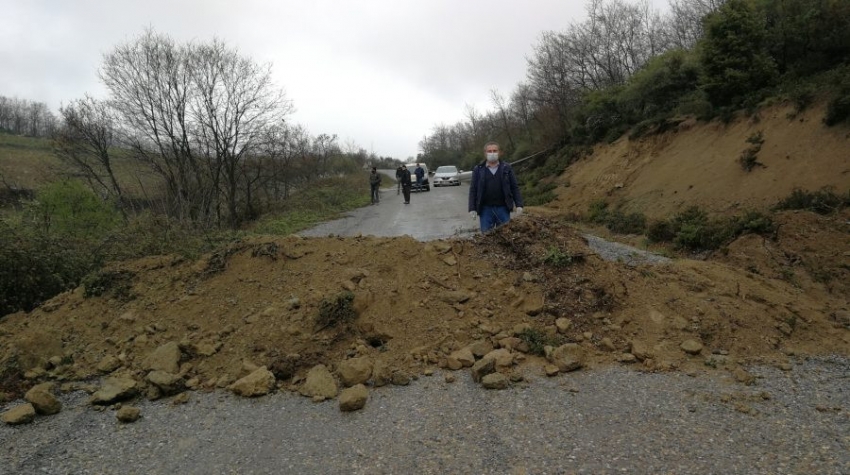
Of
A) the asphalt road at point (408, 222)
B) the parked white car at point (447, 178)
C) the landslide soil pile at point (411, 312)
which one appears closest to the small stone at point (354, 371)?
the landslide soil pile at point (411, 312)

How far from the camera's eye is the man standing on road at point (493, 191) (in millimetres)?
7504

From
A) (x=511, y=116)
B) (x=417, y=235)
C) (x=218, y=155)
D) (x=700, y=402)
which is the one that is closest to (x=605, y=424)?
(x=700, y=402)

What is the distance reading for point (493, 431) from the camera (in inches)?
143

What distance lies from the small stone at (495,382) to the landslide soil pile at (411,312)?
0.86ft

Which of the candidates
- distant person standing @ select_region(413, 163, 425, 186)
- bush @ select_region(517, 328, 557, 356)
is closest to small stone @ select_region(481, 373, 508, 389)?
bush @ select_region(517, 328, 557, 356)

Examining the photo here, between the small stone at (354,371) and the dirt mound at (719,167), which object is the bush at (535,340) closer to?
the small stone at (354,371)

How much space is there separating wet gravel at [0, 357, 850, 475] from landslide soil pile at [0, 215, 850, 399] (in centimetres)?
37

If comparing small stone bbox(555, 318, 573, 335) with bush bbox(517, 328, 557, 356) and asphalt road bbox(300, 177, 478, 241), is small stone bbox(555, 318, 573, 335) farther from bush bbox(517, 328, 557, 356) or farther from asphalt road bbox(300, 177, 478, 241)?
asphalt road bbox(300, 177, 478, 241)

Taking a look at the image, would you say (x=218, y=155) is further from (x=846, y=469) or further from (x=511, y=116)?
(x=511, y=116)

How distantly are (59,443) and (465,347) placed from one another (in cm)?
338

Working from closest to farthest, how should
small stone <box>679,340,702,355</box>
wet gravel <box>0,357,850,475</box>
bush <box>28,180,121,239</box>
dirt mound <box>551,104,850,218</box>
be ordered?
wet gravel <box>0,357,850,475</box> → small stone <box>679,340,702,355</box> → dirt mound <box>551,104,850,218</box> → bush <box>28,180,121,239</box>

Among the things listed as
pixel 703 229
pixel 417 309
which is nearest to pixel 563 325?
pixel 417 309

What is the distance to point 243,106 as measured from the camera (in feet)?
67.3

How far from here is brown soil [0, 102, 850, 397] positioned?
4.86 metres
